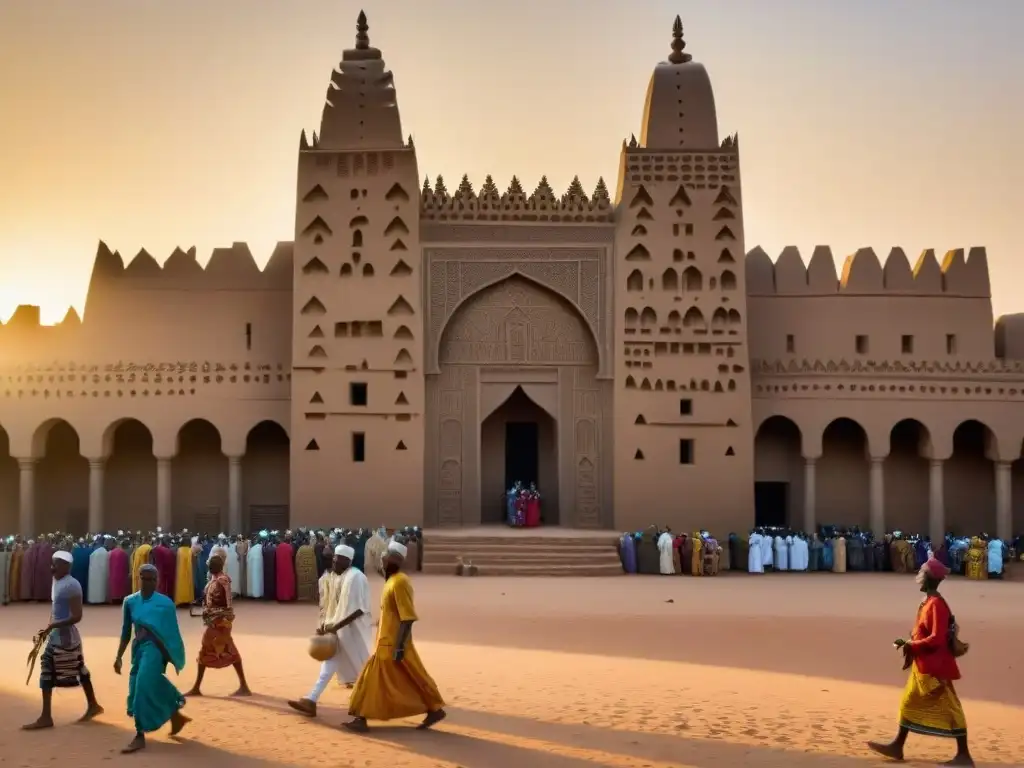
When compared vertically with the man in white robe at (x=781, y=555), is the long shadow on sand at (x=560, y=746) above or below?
below

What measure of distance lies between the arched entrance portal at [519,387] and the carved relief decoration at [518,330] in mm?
22

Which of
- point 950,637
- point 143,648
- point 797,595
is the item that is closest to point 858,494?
point 797,595

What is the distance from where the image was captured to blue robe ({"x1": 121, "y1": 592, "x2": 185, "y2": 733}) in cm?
754

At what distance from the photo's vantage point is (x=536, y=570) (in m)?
19.0

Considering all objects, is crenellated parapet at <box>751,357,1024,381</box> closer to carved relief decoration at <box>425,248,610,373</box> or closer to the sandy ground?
carved relief decoration at <box>425,248,610,373</box>

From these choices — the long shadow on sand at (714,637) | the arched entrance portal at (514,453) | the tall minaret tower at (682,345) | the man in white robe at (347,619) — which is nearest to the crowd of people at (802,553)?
the tall minaret tower at (682,345)

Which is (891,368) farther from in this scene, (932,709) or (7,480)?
(7,480)

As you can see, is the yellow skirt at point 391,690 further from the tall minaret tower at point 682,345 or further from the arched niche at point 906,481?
the arched niche at point 906,481

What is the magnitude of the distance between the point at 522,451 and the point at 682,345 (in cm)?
474

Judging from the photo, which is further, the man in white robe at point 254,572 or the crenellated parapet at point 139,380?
the crenellated parapet at point 139,380

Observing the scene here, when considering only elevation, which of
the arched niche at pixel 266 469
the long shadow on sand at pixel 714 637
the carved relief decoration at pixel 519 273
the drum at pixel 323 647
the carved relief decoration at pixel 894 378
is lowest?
the long shadow on sand at pixel 714 637

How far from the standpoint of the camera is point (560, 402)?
22594 mm

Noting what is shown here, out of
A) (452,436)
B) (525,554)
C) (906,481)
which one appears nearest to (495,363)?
(452,436)

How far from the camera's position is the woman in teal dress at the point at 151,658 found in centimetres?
753
